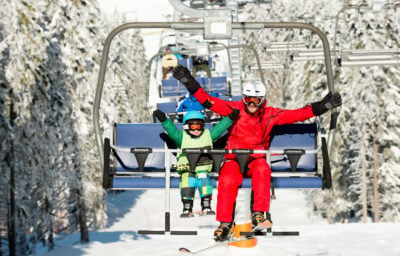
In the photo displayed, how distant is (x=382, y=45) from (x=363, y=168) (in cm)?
597

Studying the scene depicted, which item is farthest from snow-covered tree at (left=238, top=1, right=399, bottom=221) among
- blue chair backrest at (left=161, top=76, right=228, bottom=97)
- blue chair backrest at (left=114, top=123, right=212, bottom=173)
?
blue chair backrest at (left=114, top=123, right=212, bottom=173)

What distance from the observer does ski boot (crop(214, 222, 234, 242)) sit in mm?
6496

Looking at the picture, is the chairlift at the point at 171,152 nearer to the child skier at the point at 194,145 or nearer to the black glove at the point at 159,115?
the child skier at the point at 194,145

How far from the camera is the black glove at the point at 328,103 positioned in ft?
22.5

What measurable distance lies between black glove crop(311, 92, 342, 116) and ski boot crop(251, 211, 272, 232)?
125cm

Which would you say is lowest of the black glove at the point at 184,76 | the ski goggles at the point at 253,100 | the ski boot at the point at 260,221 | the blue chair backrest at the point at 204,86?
the ski boot at the point at 260,221

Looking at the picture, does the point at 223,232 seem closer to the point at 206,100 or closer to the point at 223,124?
the point at 223,124

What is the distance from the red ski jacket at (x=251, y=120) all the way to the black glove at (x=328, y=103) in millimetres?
84

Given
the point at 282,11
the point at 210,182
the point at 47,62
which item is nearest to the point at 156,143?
the point at 210,182

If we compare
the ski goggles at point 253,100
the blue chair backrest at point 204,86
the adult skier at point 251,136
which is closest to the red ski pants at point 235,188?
the adult skier at point 251,136

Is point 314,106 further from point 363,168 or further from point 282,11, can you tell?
point 282,11

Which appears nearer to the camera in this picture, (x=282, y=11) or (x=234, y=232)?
(x=234, y=232)

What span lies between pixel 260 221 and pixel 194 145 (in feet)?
3.73

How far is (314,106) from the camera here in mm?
7043
